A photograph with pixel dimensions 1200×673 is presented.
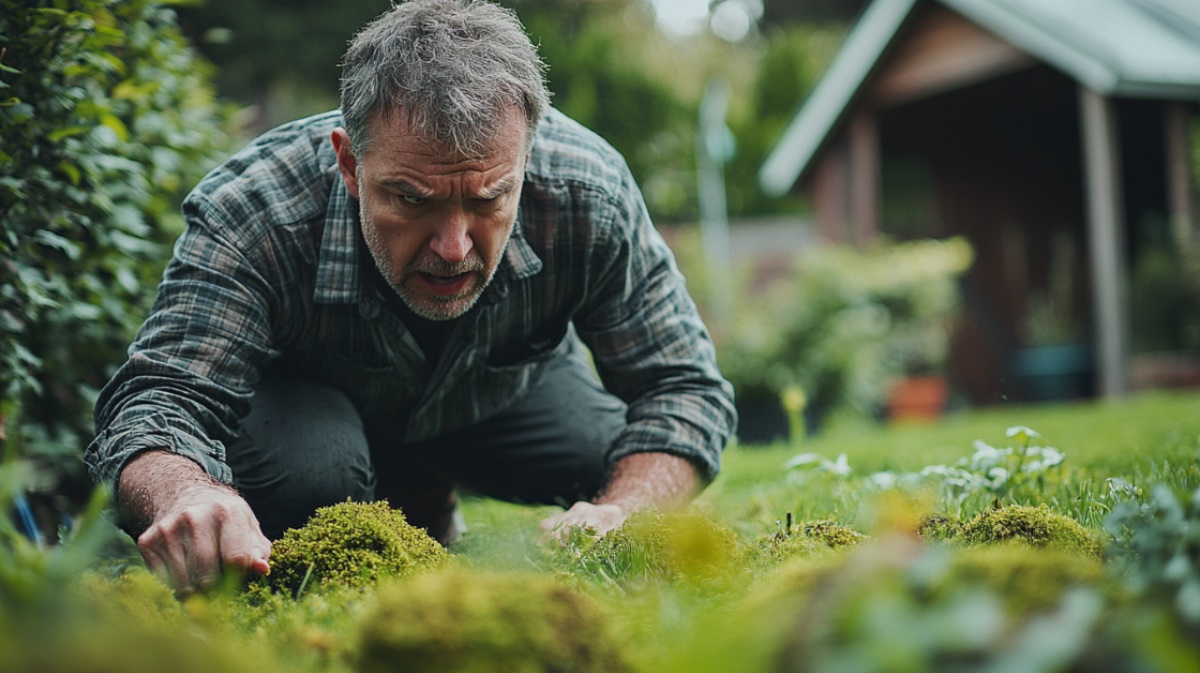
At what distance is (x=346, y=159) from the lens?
8.29 ft

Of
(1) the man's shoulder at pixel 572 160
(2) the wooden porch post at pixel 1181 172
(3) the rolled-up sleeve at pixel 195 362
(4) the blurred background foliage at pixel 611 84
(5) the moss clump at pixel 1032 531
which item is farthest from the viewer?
(4) the blurred background foliage at pixel 611 84

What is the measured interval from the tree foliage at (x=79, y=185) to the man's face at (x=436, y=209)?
811 millimetres

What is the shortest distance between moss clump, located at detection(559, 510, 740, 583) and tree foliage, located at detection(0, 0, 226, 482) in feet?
5.10

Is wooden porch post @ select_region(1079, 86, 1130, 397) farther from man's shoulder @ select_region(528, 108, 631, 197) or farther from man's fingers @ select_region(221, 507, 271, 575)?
man's fingers @ select_region(221, 507, 271, 575)

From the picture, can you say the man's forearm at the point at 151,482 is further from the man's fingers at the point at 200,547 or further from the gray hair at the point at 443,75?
the gray hair at the point at 443,75

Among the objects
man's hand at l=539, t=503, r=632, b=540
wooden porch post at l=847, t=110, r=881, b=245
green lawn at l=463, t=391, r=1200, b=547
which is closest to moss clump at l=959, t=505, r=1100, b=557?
green lawn at l=463, t=391, r=1200, b=547

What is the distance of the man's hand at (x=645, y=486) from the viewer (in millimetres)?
2484

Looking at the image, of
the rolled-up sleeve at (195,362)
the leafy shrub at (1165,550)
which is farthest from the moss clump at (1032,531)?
the rolled-up sleeve at (195,362)

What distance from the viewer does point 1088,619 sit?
868mm

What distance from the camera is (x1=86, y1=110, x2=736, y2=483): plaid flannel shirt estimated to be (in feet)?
7.70

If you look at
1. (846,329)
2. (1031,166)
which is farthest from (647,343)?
(1031,166)

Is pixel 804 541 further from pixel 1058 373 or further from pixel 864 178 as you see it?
pixel 864 178

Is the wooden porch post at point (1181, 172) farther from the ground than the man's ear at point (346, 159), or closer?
closer

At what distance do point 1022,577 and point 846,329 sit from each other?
7562 millimetres
